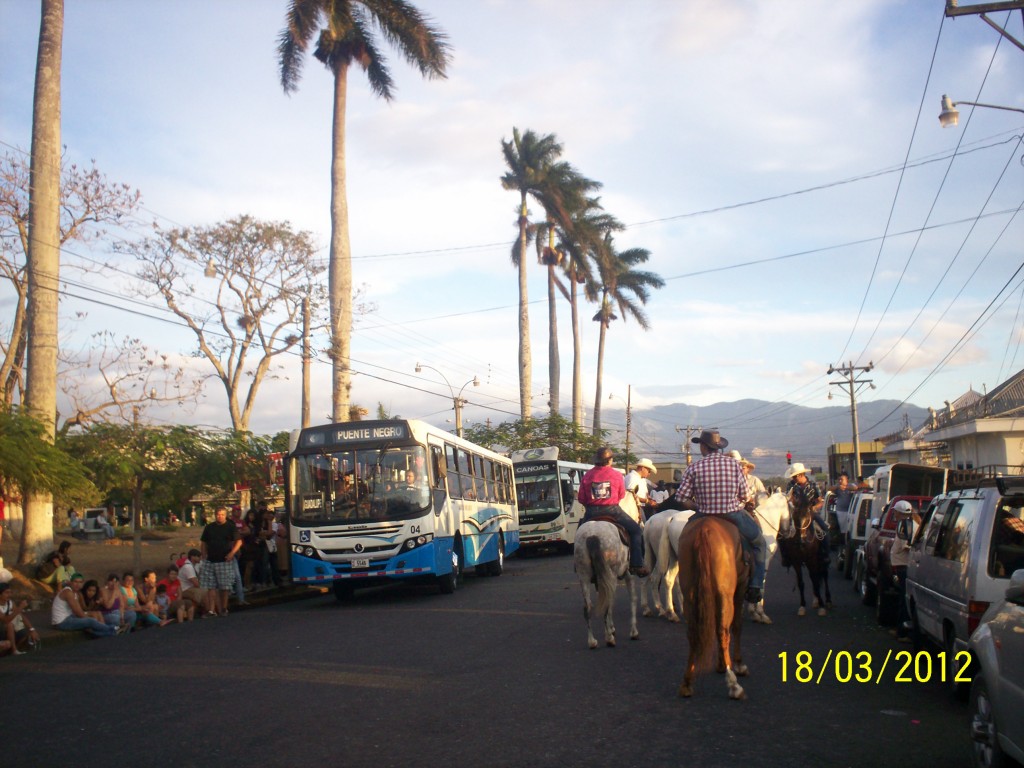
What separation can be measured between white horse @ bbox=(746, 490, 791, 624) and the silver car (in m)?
7.16

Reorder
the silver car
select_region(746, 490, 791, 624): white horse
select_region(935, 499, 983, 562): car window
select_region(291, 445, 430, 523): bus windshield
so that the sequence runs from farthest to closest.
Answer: select_region(291, 445, 430, 523): bus windshield → select_region(746, 490, 791, 624): white horse → select_region(935, 499, 983, 562): car window → the silver car

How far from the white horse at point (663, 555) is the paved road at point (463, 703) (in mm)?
830

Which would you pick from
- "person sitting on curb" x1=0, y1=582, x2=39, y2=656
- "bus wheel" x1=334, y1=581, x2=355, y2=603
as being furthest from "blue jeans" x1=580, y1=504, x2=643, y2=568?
"bus wheel" x1=334, y1=581, x2=355, y2=603

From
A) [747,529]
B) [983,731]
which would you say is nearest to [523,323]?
[747,529]

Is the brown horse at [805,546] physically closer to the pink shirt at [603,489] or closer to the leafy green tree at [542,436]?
the pink shirt at [603,489]

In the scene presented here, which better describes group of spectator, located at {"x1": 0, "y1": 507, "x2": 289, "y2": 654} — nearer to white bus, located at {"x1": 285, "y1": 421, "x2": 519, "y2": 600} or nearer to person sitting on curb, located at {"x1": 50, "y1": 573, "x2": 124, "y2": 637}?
person sitting on curb, located at {"x1": 50, "y1": 573, "x2": 124, "y2": 637}

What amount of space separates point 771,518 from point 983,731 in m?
7.96

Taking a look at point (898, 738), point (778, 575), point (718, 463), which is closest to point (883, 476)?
point (778, 575)

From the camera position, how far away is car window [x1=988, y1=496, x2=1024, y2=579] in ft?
24.3

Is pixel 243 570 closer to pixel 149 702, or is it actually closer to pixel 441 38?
pixel 149 702

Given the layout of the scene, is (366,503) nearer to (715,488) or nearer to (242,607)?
(242,607)

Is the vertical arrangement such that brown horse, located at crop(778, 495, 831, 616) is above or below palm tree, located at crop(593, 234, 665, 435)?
below

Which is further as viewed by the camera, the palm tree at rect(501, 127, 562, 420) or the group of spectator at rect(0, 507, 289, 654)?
the palm tree at rect(501, 127, 562, 420)

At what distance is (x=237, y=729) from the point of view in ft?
25.1
